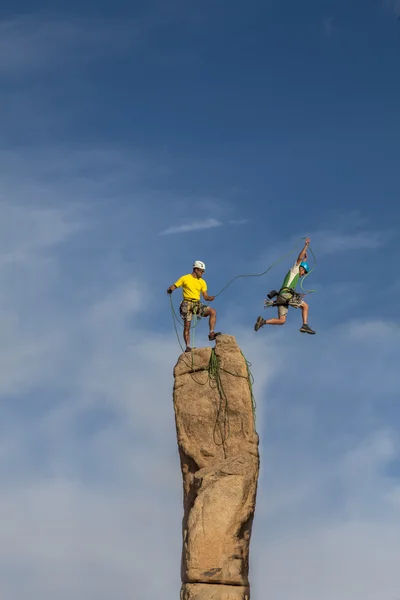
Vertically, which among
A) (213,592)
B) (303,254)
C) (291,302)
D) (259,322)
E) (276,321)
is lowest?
(213,592)

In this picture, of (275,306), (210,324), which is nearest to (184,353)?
(210,324)

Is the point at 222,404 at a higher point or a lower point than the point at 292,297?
lower

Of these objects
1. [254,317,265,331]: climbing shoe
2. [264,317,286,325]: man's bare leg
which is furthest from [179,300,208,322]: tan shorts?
[264,317,286,325]: man's bare leg

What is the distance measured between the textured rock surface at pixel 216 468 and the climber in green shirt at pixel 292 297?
1.73 metres

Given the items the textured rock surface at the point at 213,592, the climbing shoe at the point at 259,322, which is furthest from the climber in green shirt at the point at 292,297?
the textured rock surface at the point at 213,592

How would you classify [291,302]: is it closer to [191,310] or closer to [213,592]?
[191,310]

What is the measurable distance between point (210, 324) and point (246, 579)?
6928 mm

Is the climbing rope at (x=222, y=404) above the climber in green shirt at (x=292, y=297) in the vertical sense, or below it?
below

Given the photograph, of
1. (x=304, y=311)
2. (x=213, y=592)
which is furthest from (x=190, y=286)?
(x=213, y=592)

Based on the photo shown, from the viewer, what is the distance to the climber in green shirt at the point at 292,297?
29811 millimetres

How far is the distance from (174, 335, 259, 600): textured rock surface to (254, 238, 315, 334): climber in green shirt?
1732mm

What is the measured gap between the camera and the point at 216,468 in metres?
27.8

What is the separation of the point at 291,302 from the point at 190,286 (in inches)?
113

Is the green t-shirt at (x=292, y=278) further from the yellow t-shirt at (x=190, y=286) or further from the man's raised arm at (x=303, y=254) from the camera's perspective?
the yellow t-shirt at (x=190, y=286)
